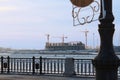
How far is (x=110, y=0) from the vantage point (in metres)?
9.88

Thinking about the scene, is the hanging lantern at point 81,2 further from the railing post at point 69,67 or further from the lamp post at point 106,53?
the railing post at point 69,67

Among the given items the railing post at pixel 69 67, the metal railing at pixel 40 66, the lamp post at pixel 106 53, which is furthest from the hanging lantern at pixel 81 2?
the metal railing at pixel 40 66

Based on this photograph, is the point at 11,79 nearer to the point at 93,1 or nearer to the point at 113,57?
the point at 93,1

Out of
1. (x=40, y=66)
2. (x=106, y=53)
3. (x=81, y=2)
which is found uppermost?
(x=81, y=2)

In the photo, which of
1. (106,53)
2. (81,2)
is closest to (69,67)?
(81,2)

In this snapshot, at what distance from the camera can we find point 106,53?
9867 mm

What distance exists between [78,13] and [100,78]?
8.21 meters

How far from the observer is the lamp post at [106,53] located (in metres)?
9.73

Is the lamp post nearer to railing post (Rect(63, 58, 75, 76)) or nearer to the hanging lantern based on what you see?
the hanging lantern

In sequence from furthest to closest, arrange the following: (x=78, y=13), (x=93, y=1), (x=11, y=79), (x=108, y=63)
Answer: (x=11, y=79), (x=78, y=13), (x=93, y=1), (x=108, y=63)

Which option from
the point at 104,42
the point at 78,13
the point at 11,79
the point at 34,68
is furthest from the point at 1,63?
the point at 104,42

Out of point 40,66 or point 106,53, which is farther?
point 40,66

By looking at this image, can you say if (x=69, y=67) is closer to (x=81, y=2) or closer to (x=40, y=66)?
(x=40, y=66)

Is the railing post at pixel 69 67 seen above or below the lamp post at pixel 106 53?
below
